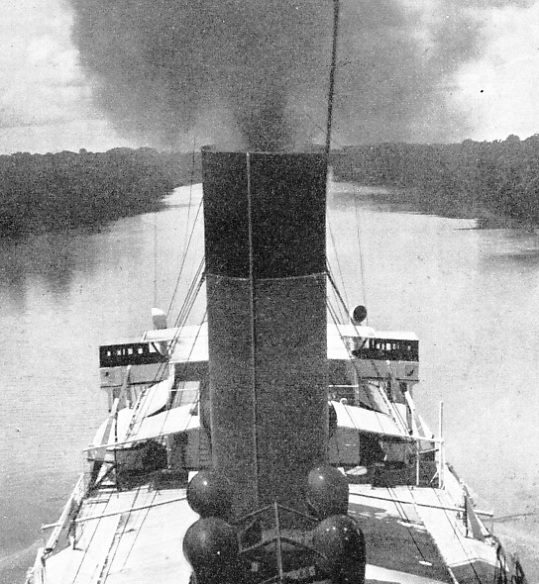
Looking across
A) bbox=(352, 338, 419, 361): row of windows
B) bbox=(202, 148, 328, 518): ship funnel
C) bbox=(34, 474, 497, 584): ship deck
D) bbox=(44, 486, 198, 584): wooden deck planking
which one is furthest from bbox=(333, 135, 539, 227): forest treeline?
bbox=(202, 148, 328, 518): ship funnel

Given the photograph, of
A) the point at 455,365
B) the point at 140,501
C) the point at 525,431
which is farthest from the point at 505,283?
the point at 140,501

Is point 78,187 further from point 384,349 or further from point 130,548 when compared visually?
point 130,548

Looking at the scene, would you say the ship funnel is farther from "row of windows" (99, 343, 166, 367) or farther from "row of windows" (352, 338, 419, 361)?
"row of windows" (99, 343, 166, 367)

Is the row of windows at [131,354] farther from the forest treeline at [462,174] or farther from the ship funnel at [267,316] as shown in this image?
the forest treeline at [462,174]

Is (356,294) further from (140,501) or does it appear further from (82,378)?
(140,501)

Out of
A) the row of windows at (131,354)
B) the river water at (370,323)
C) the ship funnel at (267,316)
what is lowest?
the river water at (370,323)

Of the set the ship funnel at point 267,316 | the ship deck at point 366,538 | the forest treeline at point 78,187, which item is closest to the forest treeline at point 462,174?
the forest treeline at point 78,187

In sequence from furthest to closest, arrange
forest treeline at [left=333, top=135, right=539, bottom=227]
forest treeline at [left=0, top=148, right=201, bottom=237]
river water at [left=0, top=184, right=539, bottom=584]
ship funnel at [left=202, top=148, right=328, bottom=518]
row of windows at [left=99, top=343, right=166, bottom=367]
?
forest treeline at [left=0, top=148, right=201, bottom=237]
forest treeline at [left=333, top=135, right=539, bottom=227]
river water at [left=0, top=184, right=539, bottom=584]
row of windows at [left=99, top=343, right=166, bottom=367]
ship funnel at [left=202, top=148, right=328, bottom=518]
